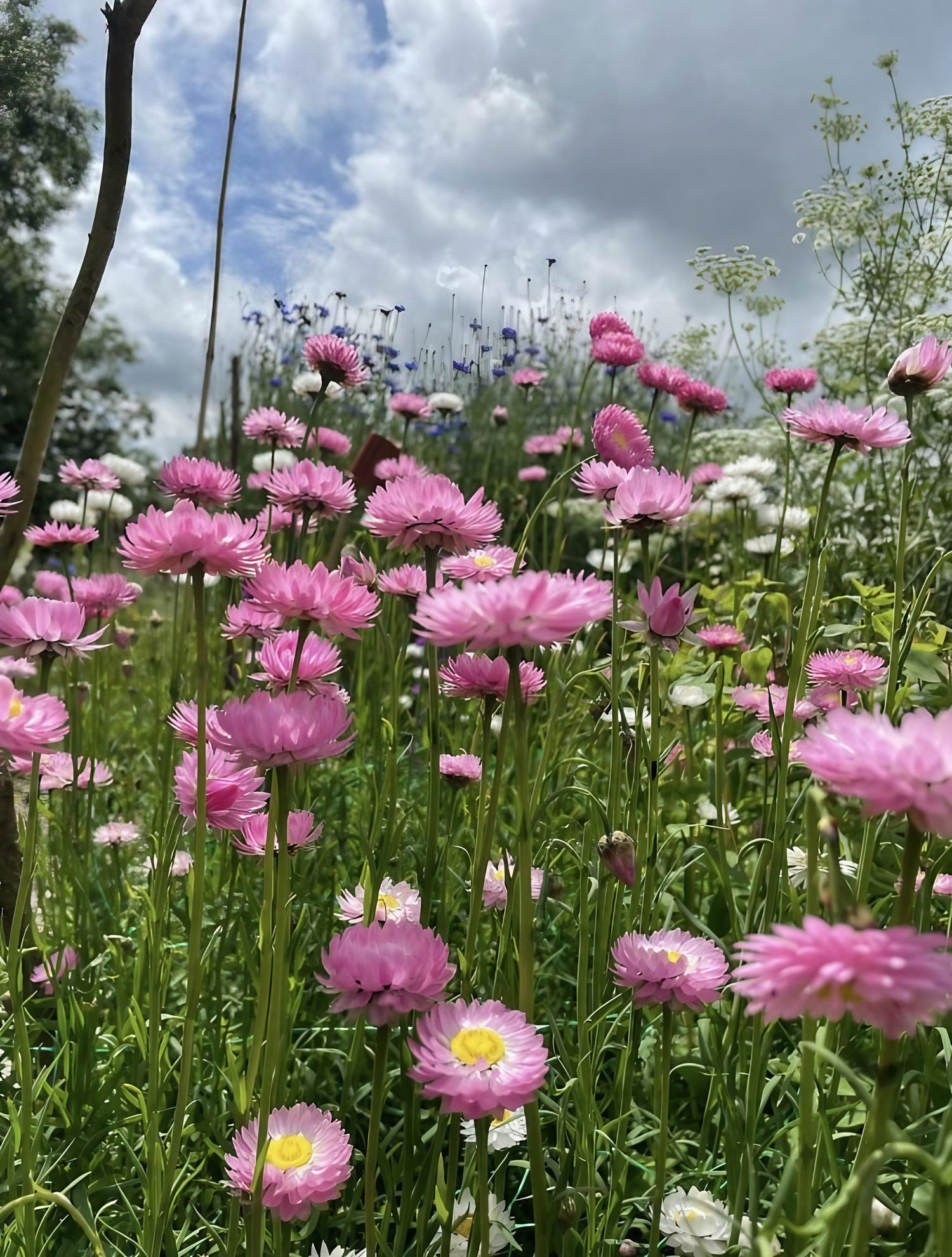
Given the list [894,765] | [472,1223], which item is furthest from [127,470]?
[894,765]

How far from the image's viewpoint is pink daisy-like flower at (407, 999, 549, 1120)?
1.91 ft

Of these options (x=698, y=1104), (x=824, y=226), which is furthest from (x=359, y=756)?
(x=824, y=226)

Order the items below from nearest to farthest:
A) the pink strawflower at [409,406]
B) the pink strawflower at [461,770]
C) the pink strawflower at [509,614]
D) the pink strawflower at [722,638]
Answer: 1. the pink strawflower at [509,614]
2. the pink strawflower at [461,770]
3. the pink strawflower at [722,638]
4. the pink strawflower at [409,406]

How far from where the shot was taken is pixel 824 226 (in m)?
2.96

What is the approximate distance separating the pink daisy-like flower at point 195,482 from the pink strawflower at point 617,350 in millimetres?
836

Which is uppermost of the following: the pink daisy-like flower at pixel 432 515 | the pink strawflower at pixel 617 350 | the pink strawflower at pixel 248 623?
the pink strawflower at pixel 617 350

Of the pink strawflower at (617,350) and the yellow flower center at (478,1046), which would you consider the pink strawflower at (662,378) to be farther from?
the yellow flower center at (478,1046)

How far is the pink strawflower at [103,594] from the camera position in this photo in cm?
166

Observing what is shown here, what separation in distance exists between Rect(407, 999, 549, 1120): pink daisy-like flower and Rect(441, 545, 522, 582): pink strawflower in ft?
1.18

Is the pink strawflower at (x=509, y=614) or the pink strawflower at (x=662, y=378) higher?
the pink strawflower at (x=662, y=378)

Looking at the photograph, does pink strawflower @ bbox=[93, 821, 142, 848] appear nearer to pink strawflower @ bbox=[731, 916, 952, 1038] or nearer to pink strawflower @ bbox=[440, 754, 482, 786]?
pink strawflower @ bbox=[440, 754, 482, 786]

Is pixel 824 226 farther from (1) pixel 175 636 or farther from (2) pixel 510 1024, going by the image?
(2) pixel 510 1024

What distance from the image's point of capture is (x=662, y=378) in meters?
1.71

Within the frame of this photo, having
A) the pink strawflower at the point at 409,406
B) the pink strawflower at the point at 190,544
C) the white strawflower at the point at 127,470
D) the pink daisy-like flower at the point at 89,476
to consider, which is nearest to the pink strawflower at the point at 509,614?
the pink strawflower at the point at 190,544
